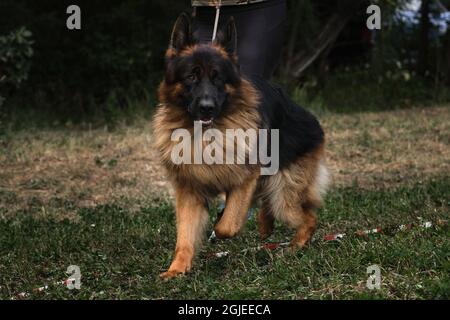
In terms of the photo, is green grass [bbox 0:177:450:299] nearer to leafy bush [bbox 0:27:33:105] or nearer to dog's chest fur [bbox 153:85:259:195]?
dog's chest fur [bbox 153:85:259:195]

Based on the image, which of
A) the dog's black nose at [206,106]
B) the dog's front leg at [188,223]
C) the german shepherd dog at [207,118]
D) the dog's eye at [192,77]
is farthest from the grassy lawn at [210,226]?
the dog's eye at [192,77]

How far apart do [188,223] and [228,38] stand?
1.13 m

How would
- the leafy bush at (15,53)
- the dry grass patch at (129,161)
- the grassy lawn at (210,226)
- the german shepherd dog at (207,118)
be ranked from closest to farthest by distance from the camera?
1. the grassy lawn at (210,226)
2. the german shepherd dog at (207,118)
3. the dry grass patch at (129,161)
4. the leafy bush at (15,53)

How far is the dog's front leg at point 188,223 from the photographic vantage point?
415cm

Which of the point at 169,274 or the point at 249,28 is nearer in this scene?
the point at 169,274

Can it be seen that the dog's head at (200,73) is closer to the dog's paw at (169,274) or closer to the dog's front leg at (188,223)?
the dog's front leg at (188,223)

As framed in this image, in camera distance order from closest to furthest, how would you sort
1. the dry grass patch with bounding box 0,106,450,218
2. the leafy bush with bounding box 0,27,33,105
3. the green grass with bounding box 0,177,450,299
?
the green grass with bounding box 0,177,450,299, the dry grass patch with bounding box 0,106,450,218, the leafy bush with bounding box 0,27,33,105

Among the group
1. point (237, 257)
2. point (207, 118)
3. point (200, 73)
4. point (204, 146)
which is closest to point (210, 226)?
point (237, 257)

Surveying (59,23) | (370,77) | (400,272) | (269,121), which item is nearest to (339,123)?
(370,77)

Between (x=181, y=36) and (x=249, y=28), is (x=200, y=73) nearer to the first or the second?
(x=181, y=36)

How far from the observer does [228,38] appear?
421 centimetres

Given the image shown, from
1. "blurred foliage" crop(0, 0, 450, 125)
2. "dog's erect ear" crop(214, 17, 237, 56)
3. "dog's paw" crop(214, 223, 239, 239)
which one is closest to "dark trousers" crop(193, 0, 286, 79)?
"dog's erect ear" crop(214, 17, 237, 56)

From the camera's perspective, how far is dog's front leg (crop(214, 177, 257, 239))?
4250 millimetres

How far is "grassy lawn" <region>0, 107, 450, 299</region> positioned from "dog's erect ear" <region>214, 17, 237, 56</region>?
127cm
